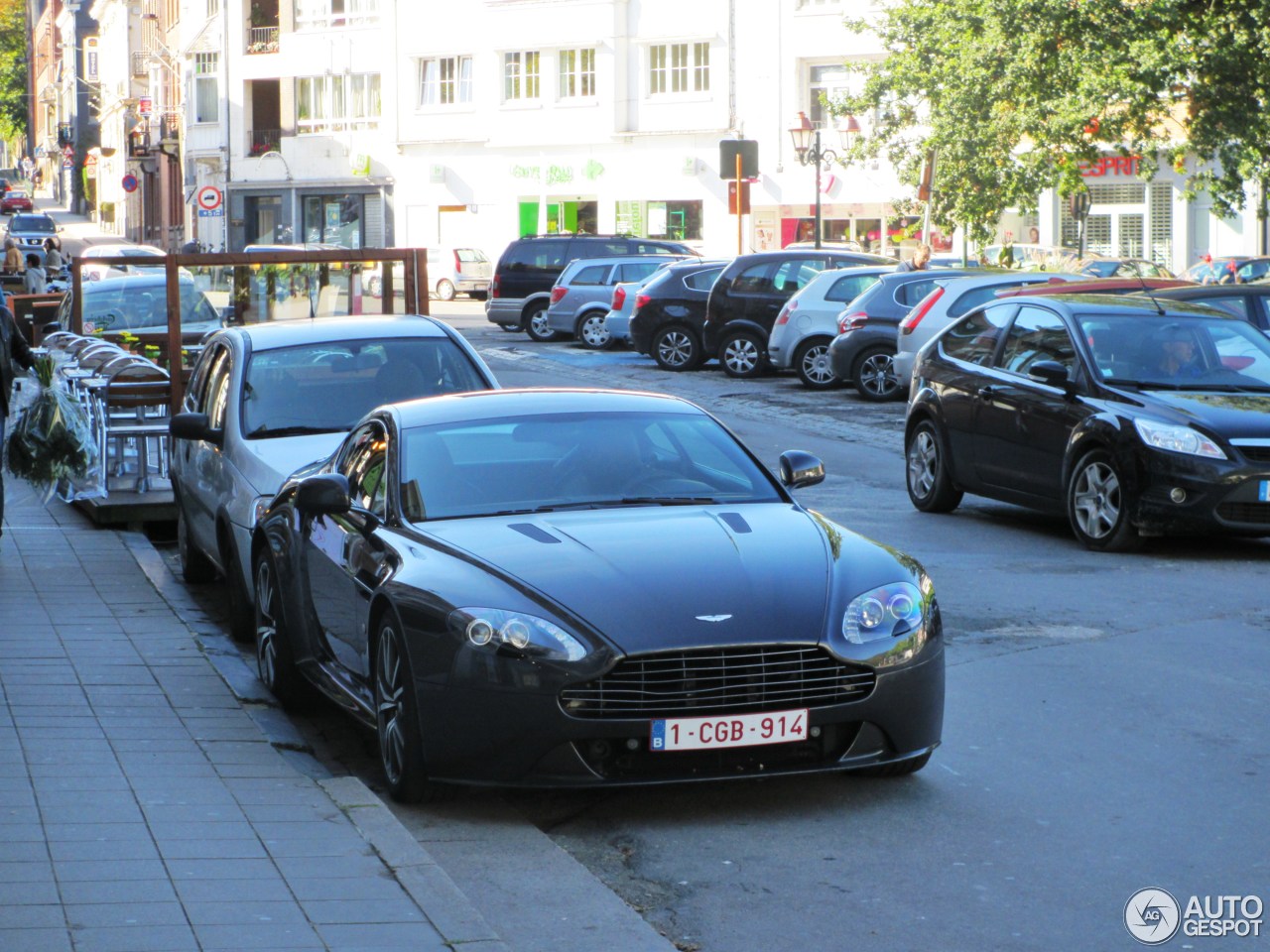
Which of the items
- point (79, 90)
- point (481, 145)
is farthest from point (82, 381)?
point (79, 90)

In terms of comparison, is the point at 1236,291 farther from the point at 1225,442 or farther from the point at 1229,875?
the point at 1229,875

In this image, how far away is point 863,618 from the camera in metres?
6.18

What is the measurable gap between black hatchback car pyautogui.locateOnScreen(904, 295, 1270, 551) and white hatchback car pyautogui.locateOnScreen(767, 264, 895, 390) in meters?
11.0

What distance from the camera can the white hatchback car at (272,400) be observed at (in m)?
9.67

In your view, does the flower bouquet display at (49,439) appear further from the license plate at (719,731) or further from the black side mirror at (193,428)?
the license plate at (719,731)

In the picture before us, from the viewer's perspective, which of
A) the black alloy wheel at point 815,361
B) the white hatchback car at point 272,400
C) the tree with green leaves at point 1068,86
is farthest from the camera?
the tree with green leaves at point 1068,86

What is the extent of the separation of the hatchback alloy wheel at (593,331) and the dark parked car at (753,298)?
21.3ft

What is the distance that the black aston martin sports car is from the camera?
5.88 meters

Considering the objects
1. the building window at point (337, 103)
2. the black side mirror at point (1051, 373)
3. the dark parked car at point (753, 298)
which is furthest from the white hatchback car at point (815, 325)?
the building window at point (337, 103)

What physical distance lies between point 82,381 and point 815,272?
14702 millimetres

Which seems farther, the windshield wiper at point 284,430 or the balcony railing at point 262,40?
the balcony railing at point 262,40

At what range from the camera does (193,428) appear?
9.99 metres

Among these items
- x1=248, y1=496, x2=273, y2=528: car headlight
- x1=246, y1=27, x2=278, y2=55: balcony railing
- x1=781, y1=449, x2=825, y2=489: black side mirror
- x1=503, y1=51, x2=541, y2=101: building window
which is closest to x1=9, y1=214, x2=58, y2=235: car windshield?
x1=246, y1=27, x2=278, y2=55: balcony railing

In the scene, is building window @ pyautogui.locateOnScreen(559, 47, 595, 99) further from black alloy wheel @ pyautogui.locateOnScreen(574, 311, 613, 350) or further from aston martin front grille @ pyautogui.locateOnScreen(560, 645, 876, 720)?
aston martin front grille @ pyautogui.locateOnScreen(560, 645, 876, 720)
